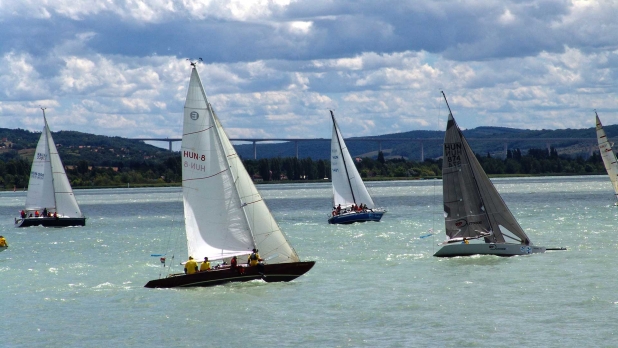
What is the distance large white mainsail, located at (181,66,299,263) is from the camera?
36656mm

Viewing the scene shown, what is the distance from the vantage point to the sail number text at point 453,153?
4609cm

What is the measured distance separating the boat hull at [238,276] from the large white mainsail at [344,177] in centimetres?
3615

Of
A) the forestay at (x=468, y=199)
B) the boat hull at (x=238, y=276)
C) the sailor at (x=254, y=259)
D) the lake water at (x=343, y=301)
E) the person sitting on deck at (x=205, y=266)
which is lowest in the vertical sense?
the lake water at (x=343, y=301)

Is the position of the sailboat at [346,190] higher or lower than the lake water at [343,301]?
higher

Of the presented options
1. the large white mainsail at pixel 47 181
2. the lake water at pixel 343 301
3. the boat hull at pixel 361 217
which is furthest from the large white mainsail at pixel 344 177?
the large white mainsail at pixel 47 181

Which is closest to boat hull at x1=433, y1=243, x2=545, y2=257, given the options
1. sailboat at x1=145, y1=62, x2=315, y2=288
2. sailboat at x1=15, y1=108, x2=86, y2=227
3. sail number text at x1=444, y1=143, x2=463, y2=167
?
sail number text at x1=444, y1=143, x2=463, y2=167

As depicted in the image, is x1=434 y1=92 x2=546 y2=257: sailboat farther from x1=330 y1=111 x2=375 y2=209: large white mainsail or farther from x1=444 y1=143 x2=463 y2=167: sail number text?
x1=330 y1=111 x2=375 y2=209: large white mainsail

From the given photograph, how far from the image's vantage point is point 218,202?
37.2 meters

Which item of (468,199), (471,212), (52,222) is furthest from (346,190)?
(471,212)

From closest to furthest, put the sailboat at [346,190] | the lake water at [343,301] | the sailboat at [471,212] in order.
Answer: the lake water at [343,301] < the sailboat at [471,212] < the sailboat at [346,190]

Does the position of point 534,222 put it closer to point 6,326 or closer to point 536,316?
point 536,316

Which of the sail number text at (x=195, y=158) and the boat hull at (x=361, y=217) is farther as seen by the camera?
the boat hull at (x=361, y=217)

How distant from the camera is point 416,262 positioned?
4588 cm

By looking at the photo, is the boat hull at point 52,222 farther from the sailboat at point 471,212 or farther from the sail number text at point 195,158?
the sail number text at point 195,158
